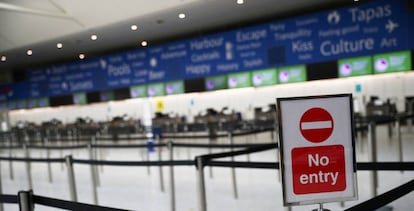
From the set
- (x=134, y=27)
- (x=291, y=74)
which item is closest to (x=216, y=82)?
(x=291, y=74)

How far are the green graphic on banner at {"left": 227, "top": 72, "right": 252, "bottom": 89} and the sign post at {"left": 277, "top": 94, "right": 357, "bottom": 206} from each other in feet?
29.6

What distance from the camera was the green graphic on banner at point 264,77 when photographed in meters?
10.4

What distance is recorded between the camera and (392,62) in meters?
8.60

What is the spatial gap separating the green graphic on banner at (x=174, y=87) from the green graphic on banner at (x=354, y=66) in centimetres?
542

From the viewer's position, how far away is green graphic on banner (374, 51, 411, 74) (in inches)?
330

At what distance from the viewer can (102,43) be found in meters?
12.0

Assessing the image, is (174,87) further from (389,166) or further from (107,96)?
(389,166)

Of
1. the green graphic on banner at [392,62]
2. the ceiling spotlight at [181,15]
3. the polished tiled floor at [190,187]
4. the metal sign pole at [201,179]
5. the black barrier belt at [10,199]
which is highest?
the ceiling spotlight at [181,15]

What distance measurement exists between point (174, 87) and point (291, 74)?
442 centimetres

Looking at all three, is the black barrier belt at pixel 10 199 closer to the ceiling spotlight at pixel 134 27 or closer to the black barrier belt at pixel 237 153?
the black barrier belt at pixel 237 153

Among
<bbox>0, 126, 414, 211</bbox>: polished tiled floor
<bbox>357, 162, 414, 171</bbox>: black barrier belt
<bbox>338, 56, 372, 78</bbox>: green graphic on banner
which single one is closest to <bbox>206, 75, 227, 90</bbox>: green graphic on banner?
<bbox>338, 56, 372, 78</bbox>: green graphic on banner

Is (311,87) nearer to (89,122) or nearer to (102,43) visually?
(102,43)

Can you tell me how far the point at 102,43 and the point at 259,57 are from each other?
5505 mm

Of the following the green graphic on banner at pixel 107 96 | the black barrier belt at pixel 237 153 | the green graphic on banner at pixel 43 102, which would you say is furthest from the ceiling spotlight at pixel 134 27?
the green graphic on banner at pixel 43 102
